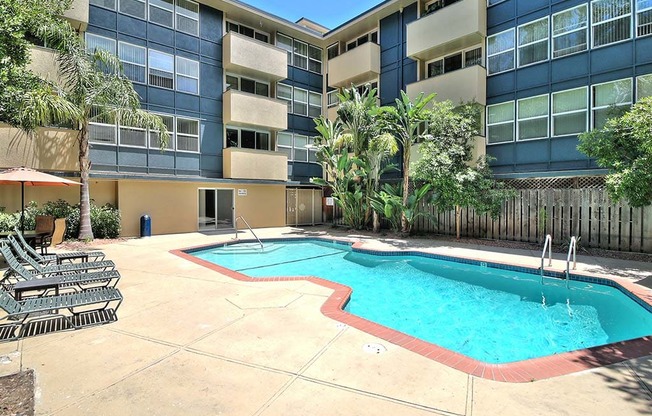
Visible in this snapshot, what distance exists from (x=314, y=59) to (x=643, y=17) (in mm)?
16696

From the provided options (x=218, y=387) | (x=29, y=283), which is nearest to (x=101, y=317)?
(x=29, y=283)

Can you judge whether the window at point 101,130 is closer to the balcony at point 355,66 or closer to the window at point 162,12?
the window at point 162,12

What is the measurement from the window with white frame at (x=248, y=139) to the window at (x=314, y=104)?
13.4ft

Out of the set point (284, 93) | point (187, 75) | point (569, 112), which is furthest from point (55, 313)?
point (284, 93)

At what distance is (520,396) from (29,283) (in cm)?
656

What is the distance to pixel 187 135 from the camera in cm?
1759

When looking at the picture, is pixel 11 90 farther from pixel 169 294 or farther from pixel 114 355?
pixel 114 355

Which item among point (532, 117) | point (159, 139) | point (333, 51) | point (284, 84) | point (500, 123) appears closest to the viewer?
point (532, 117)

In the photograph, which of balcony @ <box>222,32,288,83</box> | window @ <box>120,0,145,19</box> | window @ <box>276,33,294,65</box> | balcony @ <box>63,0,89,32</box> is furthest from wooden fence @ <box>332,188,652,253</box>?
balcony @ <box>63,0,89,32</box>

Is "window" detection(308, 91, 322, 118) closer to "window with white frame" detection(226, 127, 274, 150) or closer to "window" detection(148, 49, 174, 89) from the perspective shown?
"window with white frame" detection(226, 127, 274, 150)

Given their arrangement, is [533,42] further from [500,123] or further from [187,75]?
[187,75]

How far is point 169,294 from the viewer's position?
644 cm

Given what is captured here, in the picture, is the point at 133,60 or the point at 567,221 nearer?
the point at 567,221

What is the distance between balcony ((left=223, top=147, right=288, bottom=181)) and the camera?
18.1m
